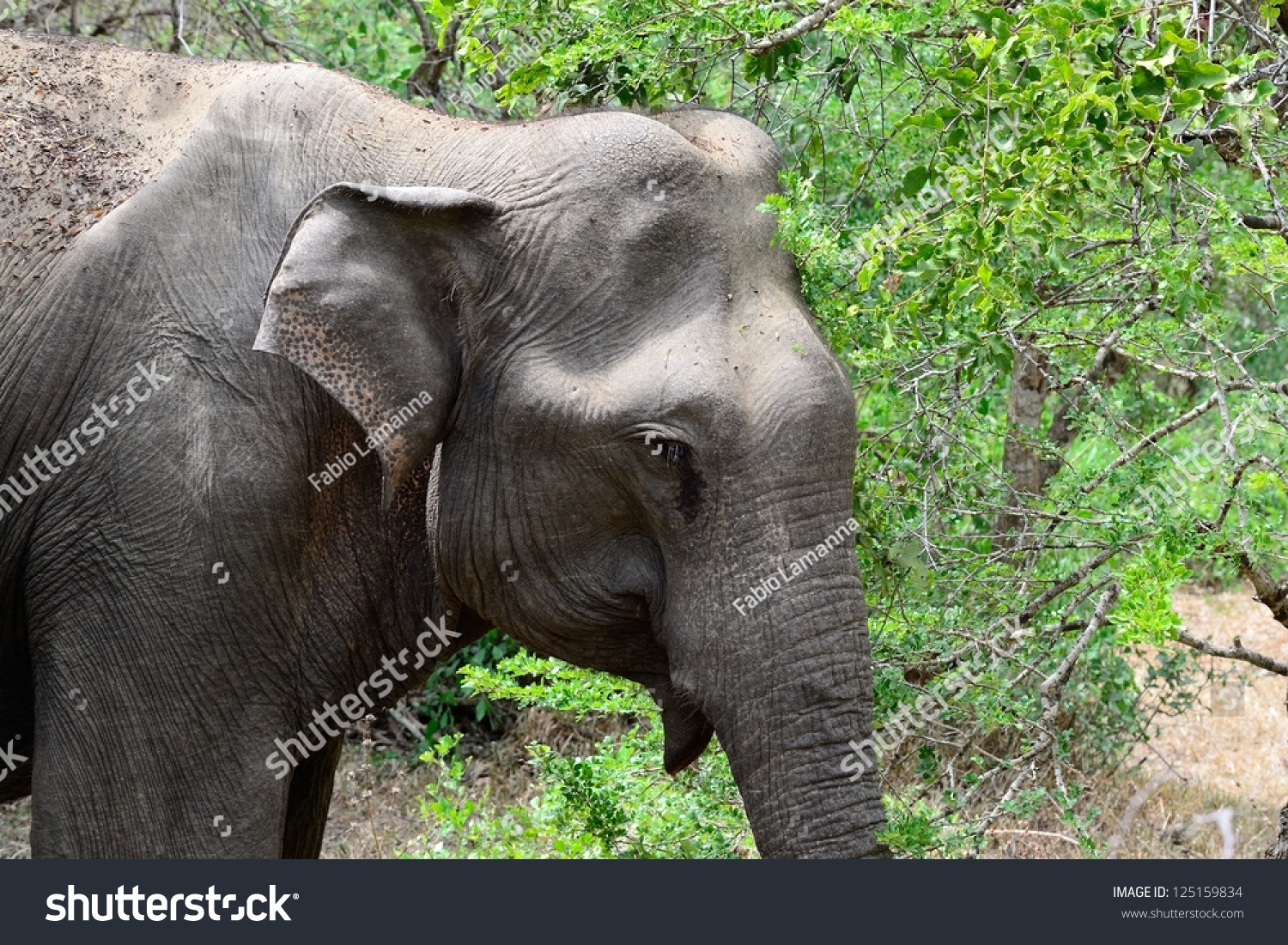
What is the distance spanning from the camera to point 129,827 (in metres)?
3.37

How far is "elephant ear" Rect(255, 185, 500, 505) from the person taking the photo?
3.23 m

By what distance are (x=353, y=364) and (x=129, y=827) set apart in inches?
41.1

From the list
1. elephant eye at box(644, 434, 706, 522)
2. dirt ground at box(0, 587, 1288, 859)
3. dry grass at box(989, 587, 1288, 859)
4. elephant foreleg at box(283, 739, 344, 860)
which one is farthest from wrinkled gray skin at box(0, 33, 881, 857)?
dirt ground at box(0, 587, 1288, 859)

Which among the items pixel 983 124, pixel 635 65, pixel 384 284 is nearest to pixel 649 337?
pixel 384 284

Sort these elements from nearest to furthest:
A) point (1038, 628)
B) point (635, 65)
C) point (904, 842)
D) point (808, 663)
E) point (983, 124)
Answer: point (808, 663) → point (983, 124) → point (904, 842) → point (635, 65) → point (1038, 628)

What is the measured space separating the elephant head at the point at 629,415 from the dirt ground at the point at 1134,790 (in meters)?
2.61

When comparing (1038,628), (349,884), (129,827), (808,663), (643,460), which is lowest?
(1038,628)

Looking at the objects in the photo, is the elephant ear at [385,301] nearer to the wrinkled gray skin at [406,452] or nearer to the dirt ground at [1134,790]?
the wrinkled gray skin at [406,452]

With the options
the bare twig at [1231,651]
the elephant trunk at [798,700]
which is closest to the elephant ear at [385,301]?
the elephant trunk at [798,700]

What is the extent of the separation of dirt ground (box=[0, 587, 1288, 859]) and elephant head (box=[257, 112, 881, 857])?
261 centimetres

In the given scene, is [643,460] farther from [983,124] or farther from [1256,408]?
[1256,408]

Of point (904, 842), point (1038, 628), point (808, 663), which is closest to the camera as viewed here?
point (808, 663)

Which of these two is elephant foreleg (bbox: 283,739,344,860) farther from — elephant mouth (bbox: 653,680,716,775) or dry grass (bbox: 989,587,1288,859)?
dry grass (bbox: 989,587,1288,859)

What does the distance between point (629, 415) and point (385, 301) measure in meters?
0.54
